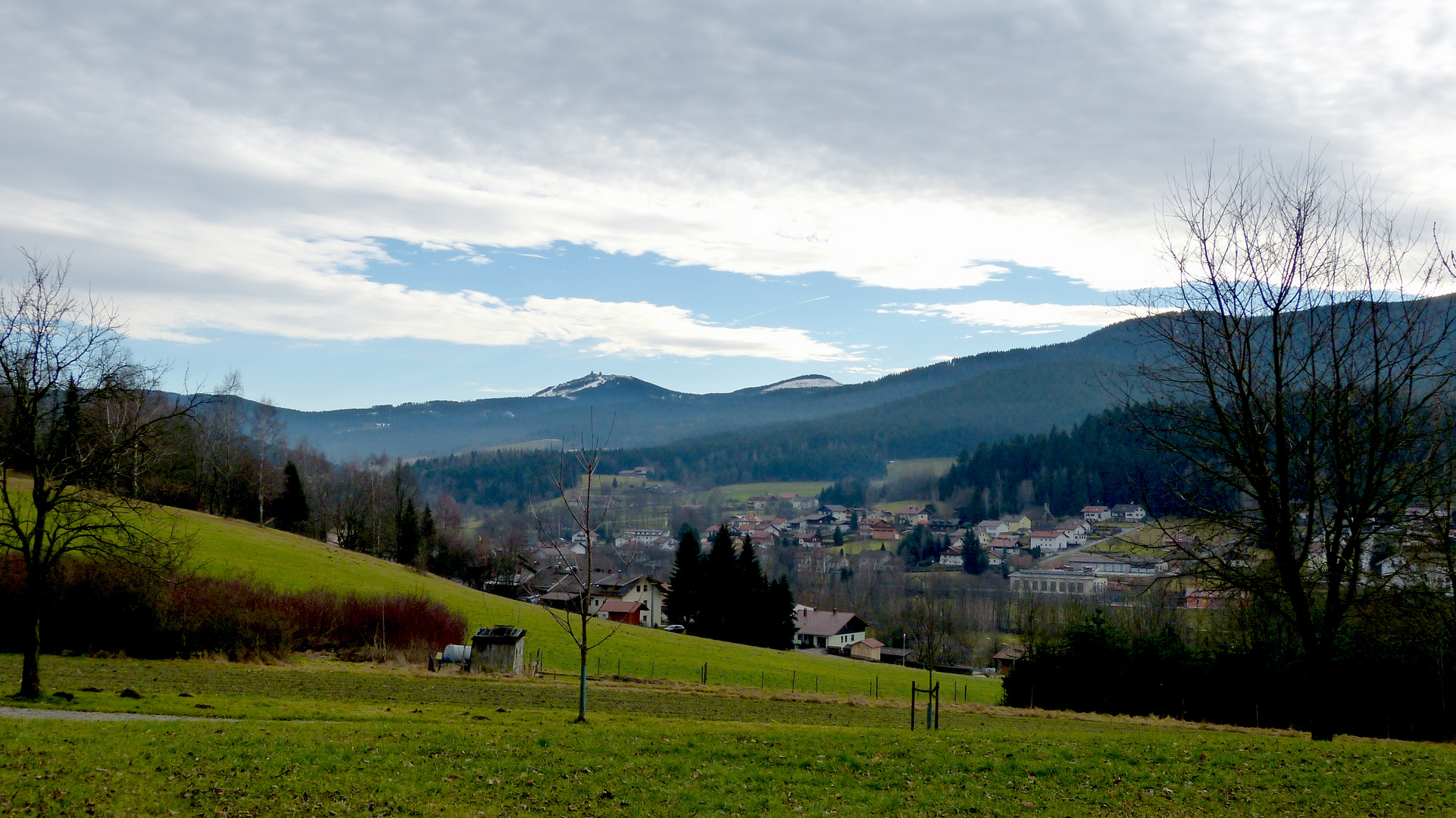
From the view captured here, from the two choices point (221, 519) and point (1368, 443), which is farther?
point (221, 519)

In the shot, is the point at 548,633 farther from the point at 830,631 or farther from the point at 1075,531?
the point at 1075,531

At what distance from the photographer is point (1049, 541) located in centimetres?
13362

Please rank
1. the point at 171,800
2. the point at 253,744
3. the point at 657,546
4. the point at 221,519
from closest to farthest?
the point at 171,800 < the point at 253,744 < the point at 221,519 < the point at 657,546

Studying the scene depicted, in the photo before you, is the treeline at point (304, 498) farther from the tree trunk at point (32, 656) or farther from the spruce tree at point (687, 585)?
the tree trunk at point (32, 656)

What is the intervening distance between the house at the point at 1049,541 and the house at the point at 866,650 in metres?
62.5

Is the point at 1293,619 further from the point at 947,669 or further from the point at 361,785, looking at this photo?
the point at 947,669

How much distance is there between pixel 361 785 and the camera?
10.0 meters

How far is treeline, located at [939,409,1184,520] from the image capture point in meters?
141

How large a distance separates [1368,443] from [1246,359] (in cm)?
281

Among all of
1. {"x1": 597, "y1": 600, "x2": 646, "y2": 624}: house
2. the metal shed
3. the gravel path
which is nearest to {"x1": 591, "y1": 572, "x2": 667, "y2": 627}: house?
{"x1": 597, "y1": 600, "x2": 646, "y2": 624}: house

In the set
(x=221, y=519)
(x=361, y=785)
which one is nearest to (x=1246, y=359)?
(x=361, y=785)

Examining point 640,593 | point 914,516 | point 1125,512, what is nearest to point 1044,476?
point 914,516

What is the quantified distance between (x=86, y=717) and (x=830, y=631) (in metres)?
70.1

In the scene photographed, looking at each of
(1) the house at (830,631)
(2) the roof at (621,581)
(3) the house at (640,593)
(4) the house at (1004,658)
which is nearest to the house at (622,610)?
(3) the house at (640,593)
